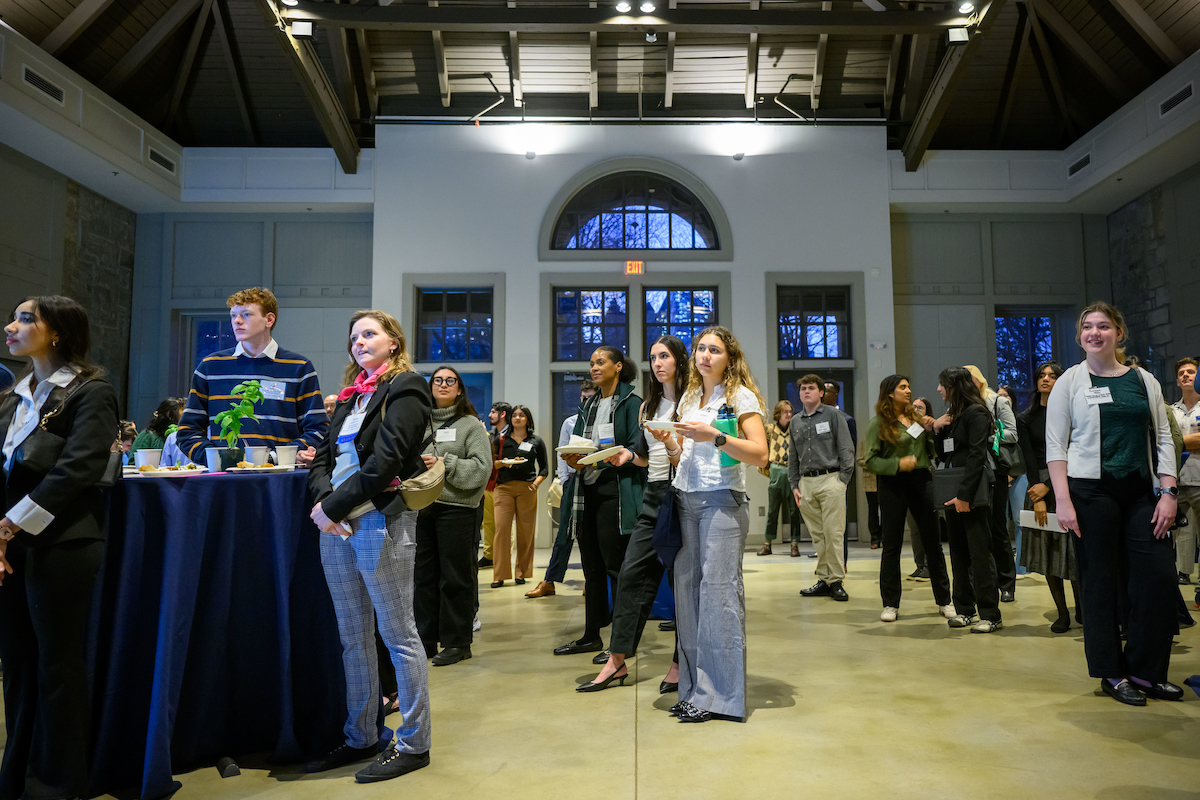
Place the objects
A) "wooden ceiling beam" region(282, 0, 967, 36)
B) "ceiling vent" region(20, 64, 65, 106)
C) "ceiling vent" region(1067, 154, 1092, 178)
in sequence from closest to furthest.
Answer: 1. "ceiling vent" region(20, 64, 65, 106)
2. "wooden ceiling beam" region(282, 0, 967, 36)
3. "ceiling vent" region(1067, 154, 1092, 178)

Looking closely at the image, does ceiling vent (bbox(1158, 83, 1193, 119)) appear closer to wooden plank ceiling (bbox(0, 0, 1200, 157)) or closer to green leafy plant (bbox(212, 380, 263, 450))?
wooden plank ceiling (bbox(0, 0, 1200, 157))

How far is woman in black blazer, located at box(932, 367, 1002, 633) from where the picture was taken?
4.15m

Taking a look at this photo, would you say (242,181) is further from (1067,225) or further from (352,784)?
(1067,225)

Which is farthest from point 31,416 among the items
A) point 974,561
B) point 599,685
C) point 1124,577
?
point 974,561

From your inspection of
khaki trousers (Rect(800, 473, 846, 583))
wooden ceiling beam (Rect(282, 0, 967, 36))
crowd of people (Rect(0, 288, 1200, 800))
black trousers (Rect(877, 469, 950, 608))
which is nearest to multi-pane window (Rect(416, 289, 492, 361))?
wooden ceiling beam (Rect(282, 0, 967, 36))

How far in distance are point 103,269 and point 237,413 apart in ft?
25.8

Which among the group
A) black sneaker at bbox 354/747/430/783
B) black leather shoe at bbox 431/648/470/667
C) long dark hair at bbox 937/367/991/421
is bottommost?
black leather shoe at bbox 431/648/470/667

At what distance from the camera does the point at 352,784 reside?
7.39ft

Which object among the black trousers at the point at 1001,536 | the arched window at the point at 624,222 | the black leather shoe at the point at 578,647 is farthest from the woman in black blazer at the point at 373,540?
the arched window at the point at 624,222

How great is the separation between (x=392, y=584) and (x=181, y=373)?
28.4ft

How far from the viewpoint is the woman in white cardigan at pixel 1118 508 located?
2912 millimetres

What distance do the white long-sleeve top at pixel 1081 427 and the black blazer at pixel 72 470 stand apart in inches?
127

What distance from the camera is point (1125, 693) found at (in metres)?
2.91

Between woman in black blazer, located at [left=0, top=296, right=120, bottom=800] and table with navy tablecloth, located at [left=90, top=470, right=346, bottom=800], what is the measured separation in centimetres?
9
